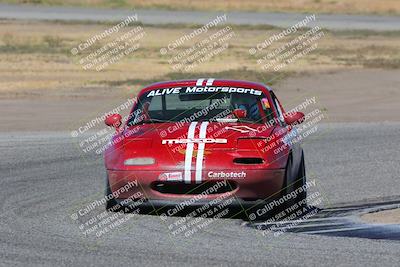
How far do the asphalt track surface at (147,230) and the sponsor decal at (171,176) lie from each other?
1.21 ft

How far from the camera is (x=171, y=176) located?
10.8 meters

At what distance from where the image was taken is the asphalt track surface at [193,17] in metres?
51.7

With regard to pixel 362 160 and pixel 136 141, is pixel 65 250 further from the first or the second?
pixel 362 160

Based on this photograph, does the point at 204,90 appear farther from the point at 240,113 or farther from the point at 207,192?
the point at 207,192

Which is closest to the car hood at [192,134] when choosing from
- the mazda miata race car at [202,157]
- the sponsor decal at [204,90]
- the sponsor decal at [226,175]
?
the mazda miata race car at [202,157]

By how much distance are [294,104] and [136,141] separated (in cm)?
1455

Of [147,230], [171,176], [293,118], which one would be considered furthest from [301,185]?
[147,230]

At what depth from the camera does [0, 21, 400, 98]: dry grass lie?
29406 mm

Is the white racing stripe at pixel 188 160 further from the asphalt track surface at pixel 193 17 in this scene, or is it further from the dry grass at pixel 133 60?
the asphalt track surface at pixel 193 17

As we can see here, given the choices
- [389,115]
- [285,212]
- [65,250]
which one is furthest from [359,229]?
[389,115]

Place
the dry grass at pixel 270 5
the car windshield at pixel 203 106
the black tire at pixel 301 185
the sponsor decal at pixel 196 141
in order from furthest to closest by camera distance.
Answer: the dry grass at pixel 270 5 → the car windshield at pixel 203 106 → the black tire at pixel 301 185 → the sponsor decal at pixel 196 141

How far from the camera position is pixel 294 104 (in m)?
25.6

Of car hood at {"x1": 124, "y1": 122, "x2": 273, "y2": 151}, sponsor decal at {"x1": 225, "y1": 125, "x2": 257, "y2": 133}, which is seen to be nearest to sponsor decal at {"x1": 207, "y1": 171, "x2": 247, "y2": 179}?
car hood at {"x1": 124, "y1": 122, "x2": 273, "y2": 151}

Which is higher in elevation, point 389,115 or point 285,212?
point 285,212
